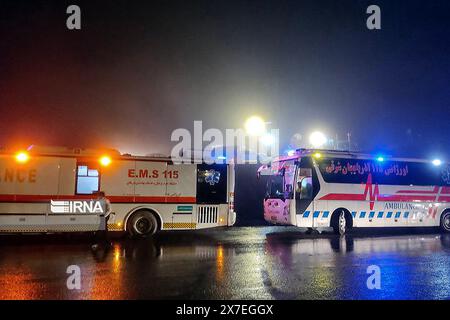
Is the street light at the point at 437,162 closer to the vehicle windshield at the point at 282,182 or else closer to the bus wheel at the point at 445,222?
the bus wheel at the point at 445,222

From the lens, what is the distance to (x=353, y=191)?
15.0 meters

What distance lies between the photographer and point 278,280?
7266 millimetres

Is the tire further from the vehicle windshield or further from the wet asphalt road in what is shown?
the vehicle windshield

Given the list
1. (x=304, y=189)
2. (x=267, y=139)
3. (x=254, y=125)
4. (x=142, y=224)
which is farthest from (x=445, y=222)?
(x=267, y=139)

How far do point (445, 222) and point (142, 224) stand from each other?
12785 mm

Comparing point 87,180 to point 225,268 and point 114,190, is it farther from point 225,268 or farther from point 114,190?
point 225,268

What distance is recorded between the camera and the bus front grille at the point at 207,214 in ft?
44.4

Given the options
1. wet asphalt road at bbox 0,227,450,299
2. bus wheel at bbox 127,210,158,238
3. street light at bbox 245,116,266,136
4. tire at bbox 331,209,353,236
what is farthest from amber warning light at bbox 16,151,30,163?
street light at bbox 245,116,266,136

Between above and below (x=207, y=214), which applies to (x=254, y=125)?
above

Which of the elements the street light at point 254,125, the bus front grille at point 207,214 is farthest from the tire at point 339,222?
the street light at point 254,125

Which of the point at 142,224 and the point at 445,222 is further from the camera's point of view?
the point at 445,222

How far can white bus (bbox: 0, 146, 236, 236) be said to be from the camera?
475 inches

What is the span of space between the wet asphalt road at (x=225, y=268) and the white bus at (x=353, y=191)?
146 cm

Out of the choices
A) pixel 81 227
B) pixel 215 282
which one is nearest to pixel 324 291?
pixel 215 282
